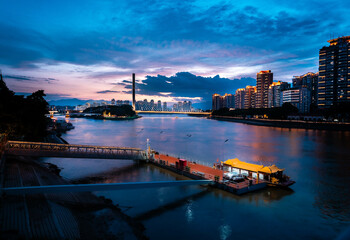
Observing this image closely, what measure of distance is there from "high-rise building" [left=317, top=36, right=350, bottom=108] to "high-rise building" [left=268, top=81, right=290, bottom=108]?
108 feet

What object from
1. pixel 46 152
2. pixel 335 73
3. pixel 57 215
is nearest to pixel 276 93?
pixel 335 73

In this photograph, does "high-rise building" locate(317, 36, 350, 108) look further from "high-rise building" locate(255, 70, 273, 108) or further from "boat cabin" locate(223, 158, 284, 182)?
"boat cabin" locate(223, 158, 284, 182)

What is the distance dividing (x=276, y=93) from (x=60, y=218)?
150646 mm

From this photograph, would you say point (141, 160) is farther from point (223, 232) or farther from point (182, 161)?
point (223, 232)

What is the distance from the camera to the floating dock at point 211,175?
16.2 metres

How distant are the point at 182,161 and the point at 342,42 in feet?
356

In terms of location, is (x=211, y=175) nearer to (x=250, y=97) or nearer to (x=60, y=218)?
(x=60, y=218)

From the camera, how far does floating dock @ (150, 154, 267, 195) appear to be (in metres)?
16.2

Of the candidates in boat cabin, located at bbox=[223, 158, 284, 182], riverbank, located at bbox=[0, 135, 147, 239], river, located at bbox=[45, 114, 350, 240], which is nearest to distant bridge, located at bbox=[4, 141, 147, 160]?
river, located at bbox=[45, 114, 350, 240]

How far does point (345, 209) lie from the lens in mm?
14148

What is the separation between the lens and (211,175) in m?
18.5

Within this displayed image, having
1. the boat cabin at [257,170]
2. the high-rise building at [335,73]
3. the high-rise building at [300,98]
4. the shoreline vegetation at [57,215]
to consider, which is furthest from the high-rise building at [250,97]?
the shoreline vegetation at [57,215]

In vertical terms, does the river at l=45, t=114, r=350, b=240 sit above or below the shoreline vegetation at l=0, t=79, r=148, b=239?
below

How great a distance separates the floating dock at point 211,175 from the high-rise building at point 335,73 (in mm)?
96150
